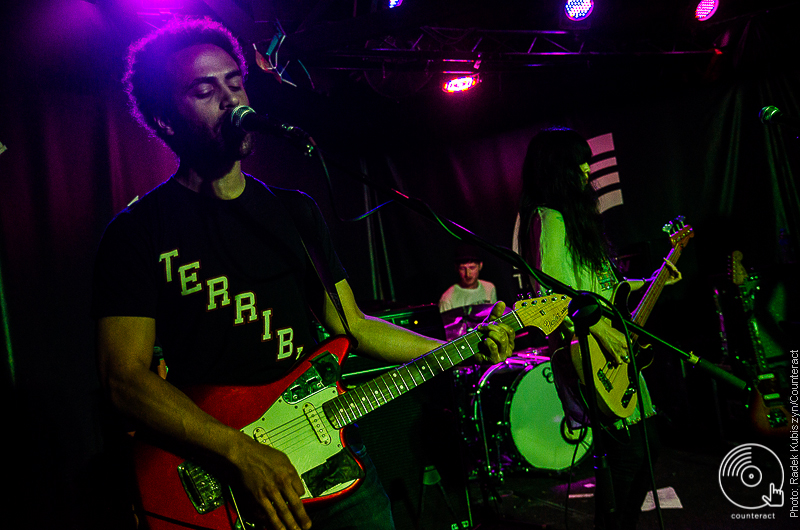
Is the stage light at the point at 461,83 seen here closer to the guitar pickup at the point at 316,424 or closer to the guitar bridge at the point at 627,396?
the guitar bridge at the point at 627,396

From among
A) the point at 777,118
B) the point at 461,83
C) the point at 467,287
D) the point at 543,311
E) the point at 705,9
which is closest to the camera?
the point at 543,311

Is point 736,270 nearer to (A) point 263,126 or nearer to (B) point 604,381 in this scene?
(B) point 604,381

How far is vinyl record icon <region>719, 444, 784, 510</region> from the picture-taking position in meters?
4.13

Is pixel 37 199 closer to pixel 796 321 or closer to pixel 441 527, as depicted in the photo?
pixel 441 527

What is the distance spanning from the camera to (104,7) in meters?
4.02

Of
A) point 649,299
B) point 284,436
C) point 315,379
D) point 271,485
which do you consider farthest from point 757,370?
point 271,485

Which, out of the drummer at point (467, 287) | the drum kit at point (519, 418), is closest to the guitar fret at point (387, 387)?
the drum kit at point (519, 418)

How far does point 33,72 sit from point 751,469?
22.2ft

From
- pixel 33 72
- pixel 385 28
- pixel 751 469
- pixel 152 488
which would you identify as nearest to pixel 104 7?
pixel 33 72

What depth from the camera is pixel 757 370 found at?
5.21 meters

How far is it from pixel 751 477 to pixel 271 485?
4805 millimetres

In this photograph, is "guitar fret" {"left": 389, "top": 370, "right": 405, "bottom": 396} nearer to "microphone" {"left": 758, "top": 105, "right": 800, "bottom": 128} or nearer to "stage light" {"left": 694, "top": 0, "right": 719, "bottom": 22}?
"microphone" {"left": 758, "top": 105, "right": 800, "bottom": 128}

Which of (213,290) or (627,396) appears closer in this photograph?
(213,290)

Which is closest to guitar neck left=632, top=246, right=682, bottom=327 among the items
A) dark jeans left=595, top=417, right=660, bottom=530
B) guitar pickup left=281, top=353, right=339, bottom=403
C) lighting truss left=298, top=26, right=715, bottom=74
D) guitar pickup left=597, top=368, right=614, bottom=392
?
guitar pickup left=597, top=368, right=614, bottom=392
